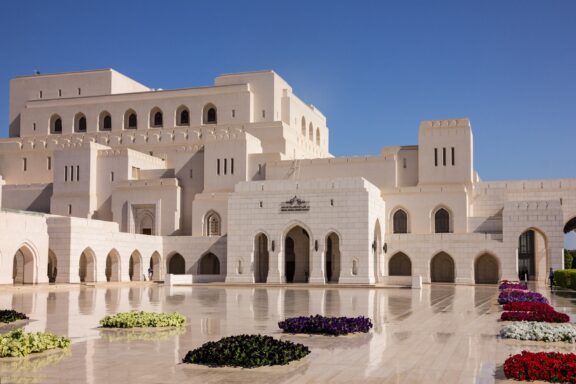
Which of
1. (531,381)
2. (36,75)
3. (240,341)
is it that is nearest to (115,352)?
(240,341)

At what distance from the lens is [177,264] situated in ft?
188

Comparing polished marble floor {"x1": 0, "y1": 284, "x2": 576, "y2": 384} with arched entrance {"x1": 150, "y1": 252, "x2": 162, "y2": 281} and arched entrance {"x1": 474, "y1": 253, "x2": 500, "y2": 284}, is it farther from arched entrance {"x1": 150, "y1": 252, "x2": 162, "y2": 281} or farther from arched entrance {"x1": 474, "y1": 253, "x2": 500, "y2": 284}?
arched entrance {"x1": 150, "y1": 252, "x2": 162, "y2": 281}

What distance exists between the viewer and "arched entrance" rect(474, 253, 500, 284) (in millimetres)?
51312

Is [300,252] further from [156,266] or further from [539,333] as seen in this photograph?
[539,333]

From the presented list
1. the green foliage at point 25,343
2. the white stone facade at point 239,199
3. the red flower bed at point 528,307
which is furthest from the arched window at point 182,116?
the green foliage at point 25,343

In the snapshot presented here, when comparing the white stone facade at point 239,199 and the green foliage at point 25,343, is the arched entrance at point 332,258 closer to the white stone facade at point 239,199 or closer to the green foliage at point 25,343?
the white stone facade at point 239,199

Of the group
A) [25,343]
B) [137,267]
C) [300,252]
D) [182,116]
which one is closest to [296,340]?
[25,343]

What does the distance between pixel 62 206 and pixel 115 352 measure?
1939 inches

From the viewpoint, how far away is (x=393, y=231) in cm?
5369

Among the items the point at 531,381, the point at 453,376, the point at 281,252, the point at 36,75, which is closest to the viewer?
the point at 531,381

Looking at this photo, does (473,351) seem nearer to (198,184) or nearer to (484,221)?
(484,221)

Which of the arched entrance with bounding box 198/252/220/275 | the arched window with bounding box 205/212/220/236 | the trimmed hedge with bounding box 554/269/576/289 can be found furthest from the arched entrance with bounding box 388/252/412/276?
the arched window with bounding box 205/212/220/236

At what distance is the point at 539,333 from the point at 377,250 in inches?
1370

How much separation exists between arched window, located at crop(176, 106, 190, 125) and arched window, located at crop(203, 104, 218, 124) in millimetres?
1835
